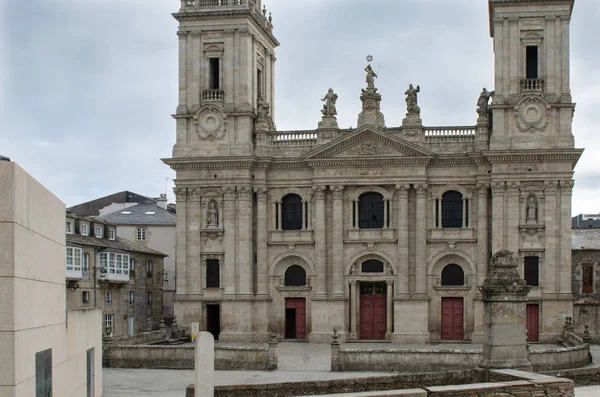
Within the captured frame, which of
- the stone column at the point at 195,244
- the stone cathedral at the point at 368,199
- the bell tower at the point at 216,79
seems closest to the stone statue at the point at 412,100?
the stone cathedral at the point at 368,199

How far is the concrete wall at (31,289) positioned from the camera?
17.0 meters

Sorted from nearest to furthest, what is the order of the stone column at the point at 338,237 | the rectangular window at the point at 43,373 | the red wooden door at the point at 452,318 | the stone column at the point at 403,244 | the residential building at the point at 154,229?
1. the rectangular window at the point at 43,373
2. the red wooden door at the point at 452,318
3. the stone column at the point at 403,244
4. the stone column at the point at 338,237
5. the residential building at the point at 154,229

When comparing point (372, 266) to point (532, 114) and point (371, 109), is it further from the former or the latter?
point (532, 114)

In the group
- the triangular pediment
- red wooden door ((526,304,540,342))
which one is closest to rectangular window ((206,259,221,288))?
the triangular pediment

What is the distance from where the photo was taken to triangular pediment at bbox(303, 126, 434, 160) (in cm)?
5544

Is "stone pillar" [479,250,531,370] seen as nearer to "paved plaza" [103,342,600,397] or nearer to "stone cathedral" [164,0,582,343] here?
"paved plaza" [103,342,600,397]

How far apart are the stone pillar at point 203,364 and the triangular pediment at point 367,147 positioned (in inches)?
1495

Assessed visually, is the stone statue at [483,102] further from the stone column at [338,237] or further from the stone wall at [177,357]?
the stone wall at [177,357]

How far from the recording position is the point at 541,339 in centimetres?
5275

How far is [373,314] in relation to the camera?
5625cm

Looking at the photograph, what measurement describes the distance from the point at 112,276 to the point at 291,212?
1256 centimetres

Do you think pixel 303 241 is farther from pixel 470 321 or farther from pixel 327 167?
pixel 470 321

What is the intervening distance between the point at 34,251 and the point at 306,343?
124ft

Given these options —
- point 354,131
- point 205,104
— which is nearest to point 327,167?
point 354,131
